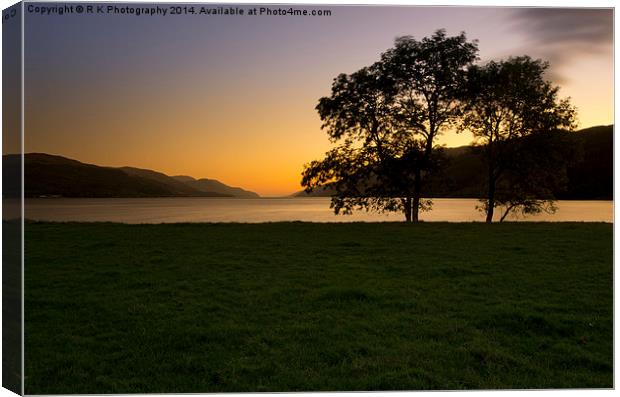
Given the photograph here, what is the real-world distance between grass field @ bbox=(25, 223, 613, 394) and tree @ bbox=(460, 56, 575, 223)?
6.58 metres

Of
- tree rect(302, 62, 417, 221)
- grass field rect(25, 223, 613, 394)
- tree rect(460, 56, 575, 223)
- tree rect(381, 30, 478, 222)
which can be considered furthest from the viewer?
tree rect(460, 56, 575, 223)

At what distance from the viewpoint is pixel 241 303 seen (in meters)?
9.75

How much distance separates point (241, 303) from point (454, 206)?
19.5 m

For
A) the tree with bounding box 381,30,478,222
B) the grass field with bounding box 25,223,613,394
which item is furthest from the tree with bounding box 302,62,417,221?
the grass field with bounding box 25,223,613,394

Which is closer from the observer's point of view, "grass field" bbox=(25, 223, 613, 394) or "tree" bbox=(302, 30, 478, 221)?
"grass field" bbox=(25, 223, 613, 394)

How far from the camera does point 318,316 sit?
8844 mm

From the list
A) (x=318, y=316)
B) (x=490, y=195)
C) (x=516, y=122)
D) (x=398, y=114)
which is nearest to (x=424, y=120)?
(x=398, y=114)

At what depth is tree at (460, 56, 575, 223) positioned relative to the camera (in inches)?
818

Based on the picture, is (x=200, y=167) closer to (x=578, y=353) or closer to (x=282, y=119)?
(x=282, y=119)

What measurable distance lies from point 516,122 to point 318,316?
54.0 feet

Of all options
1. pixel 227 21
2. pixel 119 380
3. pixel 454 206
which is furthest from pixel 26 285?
pixel 454 206

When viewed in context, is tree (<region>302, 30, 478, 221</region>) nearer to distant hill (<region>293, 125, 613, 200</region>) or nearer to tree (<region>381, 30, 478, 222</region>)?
tree (<region>381, 30, 478, 222</region>)

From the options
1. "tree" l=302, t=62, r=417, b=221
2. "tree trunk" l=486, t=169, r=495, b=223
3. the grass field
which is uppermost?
"tree" l=302, t=62, r=417, b=221

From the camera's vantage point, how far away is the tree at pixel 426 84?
18922mm
